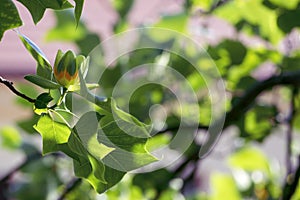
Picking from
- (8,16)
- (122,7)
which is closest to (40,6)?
(8,16)

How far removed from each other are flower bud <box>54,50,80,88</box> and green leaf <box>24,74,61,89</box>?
0.5 inches

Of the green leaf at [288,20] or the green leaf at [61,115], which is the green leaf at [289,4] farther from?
the green leaf at [61,115]

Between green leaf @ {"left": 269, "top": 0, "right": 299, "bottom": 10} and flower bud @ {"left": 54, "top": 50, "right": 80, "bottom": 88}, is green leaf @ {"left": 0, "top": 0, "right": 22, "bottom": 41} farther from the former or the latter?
green leaf @ {"left": 269, "top": 0, "right": 299, "bottom": 10}

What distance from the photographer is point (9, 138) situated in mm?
1699

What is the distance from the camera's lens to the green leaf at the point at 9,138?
1.69 m

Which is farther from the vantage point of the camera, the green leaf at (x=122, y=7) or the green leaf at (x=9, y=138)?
the green leaf at (x=9, y=138)

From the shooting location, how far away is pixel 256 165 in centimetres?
166

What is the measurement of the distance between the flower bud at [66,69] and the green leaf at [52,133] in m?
0.04

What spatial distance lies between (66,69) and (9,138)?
3.72ft

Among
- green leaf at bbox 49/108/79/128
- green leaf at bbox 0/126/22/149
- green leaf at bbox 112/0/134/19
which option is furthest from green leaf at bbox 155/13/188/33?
green leaf at bbox 49/108/79/128

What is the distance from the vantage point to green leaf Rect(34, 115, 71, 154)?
0.60 metres

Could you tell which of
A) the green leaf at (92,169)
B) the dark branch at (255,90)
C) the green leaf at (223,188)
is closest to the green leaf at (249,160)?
the green leaf at (223,188)

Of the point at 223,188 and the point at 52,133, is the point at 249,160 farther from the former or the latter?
the point at 52,133

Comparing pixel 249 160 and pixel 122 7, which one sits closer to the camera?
pixel 122 7
